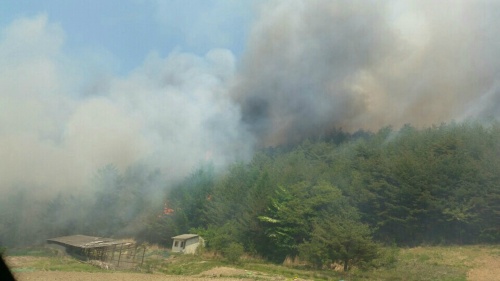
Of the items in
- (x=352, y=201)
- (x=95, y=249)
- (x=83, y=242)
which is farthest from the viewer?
(x=352, y=201)

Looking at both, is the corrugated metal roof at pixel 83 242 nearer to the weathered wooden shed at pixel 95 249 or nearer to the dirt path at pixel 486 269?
the weathered wooden shed at pixel 95 249

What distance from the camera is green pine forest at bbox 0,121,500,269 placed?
136ft

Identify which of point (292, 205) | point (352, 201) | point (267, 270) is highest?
point (352, 201)

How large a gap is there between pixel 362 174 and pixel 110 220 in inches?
1113

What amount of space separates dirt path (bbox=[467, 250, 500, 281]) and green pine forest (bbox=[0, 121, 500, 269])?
26.4ft

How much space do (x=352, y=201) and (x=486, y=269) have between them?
19447mm

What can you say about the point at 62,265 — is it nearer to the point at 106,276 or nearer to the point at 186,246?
the point at 106,276

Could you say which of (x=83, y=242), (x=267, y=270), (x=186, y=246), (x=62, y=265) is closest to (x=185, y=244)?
(x=186, y=246)

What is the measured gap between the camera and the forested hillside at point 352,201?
139ft

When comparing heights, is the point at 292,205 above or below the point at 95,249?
above

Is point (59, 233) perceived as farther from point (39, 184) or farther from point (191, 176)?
point (191, 176)

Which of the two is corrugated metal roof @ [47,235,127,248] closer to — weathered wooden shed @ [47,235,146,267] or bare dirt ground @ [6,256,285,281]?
weathered wooden shed @ [47,235,146,267]

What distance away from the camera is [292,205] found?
43.9m

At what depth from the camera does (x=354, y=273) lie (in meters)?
30.2
